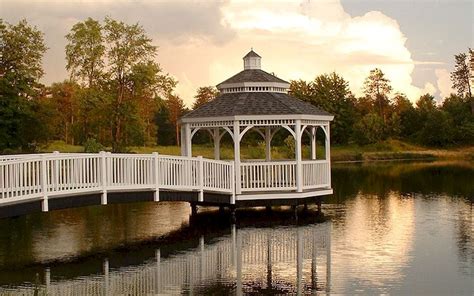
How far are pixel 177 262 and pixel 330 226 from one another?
5.83 m

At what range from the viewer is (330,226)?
1889cm

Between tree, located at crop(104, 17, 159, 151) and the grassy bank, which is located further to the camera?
the grassy bank

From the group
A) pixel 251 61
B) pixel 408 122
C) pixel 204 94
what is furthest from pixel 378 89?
pixel 251 61

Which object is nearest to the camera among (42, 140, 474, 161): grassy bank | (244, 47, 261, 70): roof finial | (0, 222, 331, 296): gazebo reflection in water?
(0, 222, 331, 296): gazebo reflection in water

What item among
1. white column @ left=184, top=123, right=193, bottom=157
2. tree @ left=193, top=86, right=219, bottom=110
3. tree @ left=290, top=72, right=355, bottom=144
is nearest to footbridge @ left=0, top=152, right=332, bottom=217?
white column @ left=184, top=123, right=193, bottom=157

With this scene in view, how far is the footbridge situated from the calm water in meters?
0.88

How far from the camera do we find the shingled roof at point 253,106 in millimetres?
20875

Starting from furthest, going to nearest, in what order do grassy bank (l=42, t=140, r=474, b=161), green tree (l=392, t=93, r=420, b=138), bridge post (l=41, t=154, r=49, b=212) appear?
green tree (l=392, t=93, r=420, b=138) → grassy bank (l=42, t=140, r=474, b=161) → bridge post (l=41, t=154, r=49, b=212)

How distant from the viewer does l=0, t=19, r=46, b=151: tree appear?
132 feet

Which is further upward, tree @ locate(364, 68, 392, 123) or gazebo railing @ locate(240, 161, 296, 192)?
tree @ locate(364, 68, 392, 123)

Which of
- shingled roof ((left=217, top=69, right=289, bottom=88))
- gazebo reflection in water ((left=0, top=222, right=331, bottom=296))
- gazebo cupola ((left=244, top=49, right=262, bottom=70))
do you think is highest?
gazebo cupola ((left=244, top=49, right=262, bottom=70))

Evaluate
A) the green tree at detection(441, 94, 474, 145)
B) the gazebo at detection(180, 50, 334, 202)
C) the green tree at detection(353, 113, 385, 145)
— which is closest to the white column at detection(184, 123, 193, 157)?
the gazebo at detection(180, 50, 334, 202)

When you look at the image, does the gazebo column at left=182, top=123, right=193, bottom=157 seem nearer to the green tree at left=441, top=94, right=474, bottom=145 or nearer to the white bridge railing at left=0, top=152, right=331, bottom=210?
the white bridge railing at left=0, top=152, right=331, bottom=210

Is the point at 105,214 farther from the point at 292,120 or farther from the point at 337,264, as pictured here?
the point at 337,264
